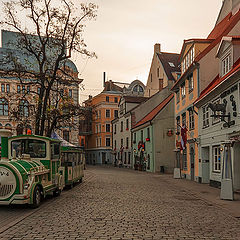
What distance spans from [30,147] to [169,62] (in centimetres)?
3629

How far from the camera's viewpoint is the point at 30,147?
512 inches

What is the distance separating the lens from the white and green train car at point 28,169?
10.4 metres

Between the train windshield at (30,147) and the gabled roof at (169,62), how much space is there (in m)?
31.9

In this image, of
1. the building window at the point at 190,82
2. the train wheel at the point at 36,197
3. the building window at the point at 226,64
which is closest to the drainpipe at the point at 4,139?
the train wheel at the point at 36,197

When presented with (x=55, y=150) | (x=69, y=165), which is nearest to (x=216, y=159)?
(x=69, y=165)

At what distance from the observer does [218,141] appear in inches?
707

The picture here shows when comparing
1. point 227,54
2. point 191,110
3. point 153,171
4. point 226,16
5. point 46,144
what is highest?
point 226,16

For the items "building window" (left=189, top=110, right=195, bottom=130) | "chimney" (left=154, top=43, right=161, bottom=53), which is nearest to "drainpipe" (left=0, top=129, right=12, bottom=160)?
"building window" (left=189, top=110, right=195, bottom=130)

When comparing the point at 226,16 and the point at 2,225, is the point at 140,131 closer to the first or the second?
the point at 226,16

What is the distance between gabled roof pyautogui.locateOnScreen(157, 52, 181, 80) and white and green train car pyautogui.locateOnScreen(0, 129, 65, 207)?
31.6 metres

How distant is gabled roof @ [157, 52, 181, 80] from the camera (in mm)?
43969

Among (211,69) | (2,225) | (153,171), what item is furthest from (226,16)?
(2,225)

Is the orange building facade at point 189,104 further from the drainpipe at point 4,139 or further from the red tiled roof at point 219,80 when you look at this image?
the drainpipe at point 4,139

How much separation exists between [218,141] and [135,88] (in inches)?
1799
